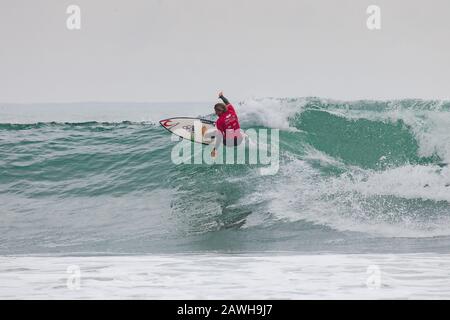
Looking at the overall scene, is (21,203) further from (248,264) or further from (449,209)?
(449,209)

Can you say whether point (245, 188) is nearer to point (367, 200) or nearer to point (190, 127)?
point (367, 200)

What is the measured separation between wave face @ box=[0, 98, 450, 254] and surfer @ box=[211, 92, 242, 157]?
0.91 metres

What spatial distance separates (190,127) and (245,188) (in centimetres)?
302

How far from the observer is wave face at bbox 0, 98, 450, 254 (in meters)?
9.91

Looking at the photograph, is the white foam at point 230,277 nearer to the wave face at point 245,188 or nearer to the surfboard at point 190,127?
the wave face at point 245,188

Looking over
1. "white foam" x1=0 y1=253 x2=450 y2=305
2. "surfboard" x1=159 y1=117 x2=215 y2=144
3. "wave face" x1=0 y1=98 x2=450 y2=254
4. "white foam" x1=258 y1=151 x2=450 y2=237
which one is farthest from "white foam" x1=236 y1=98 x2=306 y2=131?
"white foam" x1=0 y1=253 x2=450 y2=305

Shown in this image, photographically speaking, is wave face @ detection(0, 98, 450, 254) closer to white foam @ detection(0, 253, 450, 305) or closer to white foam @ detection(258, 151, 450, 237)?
white foam @ detection(258, 151, 450, 237)

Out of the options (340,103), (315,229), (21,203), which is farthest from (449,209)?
(340,103)

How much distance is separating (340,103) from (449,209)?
1144 cm

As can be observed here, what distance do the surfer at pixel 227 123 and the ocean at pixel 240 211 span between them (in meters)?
0.91

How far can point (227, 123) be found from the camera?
1304cm

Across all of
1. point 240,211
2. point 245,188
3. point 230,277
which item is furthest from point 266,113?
point 230,277

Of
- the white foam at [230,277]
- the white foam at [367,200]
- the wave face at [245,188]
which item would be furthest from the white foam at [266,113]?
the white foam at [230,277]
